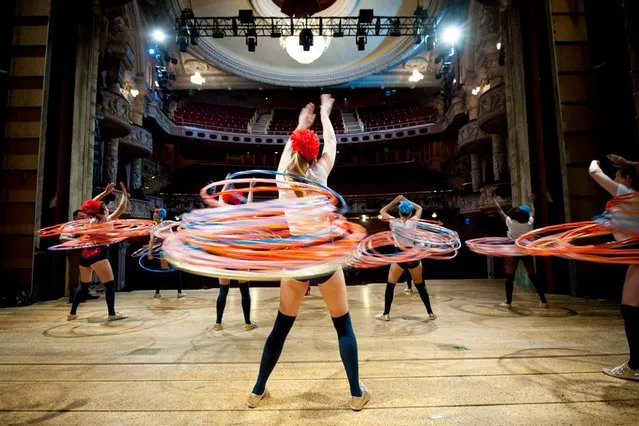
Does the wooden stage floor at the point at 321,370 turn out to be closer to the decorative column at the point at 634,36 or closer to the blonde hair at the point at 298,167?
the blonde hair at the point at 298,167

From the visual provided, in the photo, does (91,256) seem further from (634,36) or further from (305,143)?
(634,36)

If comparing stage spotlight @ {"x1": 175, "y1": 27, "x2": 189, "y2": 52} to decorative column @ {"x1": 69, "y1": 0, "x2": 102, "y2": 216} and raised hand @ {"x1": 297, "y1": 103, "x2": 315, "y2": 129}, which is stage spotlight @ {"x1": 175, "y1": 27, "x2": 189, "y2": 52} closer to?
decorative column @ {"x1": 69, "y1": 0, "x2": 102, "y2": 216}

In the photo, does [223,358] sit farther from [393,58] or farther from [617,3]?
[393,58]

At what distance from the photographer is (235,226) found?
2.72 m

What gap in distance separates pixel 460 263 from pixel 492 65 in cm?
1147

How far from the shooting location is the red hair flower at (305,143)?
2445mm

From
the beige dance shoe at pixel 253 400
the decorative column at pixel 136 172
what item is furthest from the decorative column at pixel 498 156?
the decorative column at pixel 136 172

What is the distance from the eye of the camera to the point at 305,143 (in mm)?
2441

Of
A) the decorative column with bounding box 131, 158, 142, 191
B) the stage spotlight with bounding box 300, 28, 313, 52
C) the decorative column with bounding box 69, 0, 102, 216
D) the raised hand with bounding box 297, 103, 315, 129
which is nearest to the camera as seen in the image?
the raised hand with bounding box 297, 103, 315, 129

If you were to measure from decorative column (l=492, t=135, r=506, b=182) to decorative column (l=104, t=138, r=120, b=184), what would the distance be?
18.4 meters

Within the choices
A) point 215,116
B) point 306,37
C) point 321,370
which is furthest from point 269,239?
point 215,116

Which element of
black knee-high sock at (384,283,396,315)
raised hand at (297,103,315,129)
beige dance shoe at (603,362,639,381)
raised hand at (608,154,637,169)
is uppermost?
raised hand at (297,103,315,129)

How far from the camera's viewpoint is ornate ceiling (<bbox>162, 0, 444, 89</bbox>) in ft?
69.9

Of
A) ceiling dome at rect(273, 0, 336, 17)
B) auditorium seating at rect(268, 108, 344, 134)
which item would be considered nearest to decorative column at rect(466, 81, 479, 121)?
ceiling dome at rect(273, 0, 336, 17)
